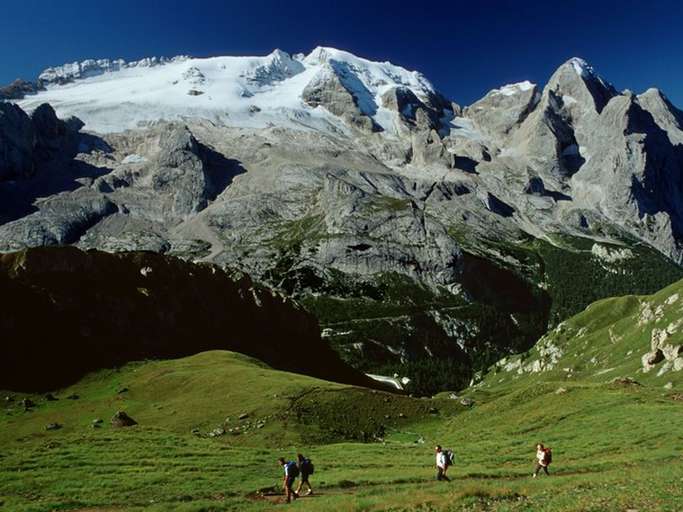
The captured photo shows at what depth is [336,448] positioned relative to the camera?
191 ft

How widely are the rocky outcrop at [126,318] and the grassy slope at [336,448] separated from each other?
11.1 metres

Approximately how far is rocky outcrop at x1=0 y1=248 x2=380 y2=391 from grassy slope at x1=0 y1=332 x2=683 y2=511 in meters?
11.1

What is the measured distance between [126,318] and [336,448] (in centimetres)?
7587

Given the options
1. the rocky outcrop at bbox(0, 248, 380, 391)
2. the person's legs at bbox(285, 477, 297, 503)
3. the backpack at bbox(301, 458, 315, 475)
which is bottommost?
the person's legs at bbox(285, 477, 297, 503)

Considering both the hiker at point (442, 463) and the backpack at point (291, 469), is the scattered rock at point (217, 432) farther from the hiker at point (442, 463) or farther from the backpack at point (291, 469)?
the hiker at point (442, 463)

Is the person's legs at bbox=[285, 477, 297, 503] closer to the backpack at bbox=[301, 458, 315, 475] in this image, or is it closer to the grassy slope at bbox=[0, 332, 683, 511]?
the grassy slope at bbox=[0, 332, 683, 511]

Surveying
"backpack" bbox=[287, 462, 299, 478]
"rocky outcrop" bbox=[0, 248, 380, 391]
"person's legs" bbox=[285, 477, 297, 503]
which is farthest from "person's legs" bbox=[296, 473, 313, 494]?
"rocky outcrop" bbox=[0, 248, 380, 391]

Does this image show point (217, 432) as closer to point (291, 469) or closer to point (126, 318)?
point (291, 469)

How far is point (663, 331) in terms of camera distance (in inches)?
5212

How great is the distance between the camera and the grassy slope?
1355 inches

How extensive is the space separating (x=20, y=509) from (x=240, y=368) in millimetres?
63247

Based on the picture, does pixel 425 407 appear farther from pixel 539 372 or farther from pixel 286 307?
pixel 539 372

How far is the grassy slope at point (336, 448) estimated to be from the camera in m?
34.4

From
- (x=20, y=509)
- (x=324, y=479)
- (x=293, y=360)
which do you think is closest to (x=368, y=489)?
(x=324, y=479)
